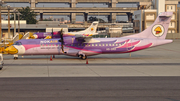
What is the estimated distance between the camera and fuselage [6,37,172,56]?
1200 inches

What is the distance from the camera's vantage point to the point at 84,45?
1222 inches

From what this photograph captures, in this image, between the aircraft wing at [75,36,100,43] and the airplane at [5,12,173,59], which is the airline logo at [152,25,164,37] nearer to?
the airplane at [5,12,173,59]

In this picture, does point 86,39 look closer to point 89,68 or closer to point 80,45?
point 80,45
